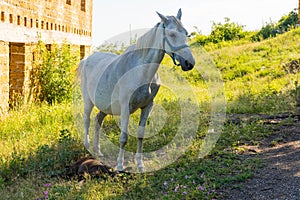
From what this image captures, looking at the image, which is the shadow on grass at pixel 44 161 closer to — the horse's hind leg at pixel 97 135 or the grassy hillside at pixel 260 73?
the horse's hind leg at pixel 97 135

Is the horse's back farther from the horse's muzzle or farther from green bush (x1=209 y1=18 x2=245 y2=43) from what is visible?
green bush (x1=209 y1=18 x2=245 y2=43)

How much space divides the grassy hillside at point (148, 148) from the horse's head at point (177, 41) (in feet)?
4.51

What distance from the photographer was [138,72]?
5.04 meters

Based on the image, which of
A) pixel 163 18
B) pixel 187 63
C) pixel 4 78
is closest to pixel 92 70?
pixel 163 18

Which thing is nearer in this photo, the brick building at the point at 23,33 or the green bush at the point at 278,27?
the brick building at the point at 23,33

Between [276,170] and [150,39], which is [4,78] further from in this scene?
[276,170]

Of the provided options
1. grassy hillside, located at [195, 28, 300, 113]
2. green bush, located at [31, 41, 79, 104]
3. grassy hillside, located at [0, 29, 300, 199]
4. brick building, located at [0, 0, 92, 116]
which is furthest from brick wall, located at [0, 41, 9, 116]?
grassy hillside, located at [195, 28, 300, 113]

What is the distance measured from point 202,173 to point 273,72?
7.40 m

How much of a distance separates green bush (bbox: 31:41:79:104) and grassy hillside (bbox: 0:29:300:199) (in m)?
0.86

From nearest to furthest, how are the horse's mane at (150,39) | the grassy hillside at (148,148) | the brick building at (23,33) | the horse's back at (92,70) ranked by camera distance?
the grassy hillside at (148,148) < the horse's mane at (150,39) < the horse's back at (92,70) < the brick building at (23,33)

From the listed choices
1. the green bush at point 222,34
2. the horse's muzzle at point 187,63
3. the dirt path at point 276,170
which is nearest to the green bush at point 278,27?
the green bush at point 222,34

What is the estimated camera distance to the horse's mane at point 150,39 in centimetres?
484

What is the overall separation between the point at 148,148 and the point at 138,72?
69.3 inches

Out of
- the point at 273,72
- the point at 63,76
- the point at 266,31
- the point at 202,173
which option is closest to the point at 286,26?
the point at 266,31
